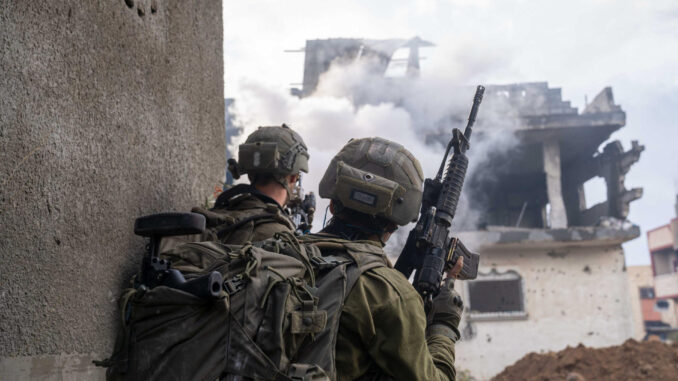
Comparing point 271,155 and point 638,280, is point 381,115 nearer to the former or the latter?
point 271,155

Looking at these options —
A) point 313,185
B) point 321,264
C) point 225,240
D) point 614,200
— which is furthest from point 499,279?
point 321,264

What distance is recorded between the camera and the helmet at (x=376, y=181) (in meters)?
2.26

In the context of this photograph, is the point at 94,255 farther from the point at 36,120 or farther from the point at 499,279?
the point at 499,279

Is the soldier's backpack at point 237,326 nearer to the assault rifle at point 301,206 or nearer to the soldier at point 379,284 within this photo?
the soldier at point 379,284

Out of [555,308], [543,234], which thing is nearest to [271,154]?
[543,234]

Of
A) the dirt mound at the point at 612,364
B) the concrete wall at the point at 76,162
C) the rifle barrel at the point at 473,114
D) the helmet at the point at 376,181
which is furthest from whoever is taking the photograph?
the dirt mound at the point at 612,364

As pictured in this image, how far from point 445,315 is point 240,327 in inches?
39.8

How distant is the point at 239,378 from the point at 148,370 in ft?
0.80

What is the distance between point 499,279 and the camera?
12695 millimetres

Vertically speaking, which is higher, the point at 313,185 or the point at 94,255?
the point at 313,185

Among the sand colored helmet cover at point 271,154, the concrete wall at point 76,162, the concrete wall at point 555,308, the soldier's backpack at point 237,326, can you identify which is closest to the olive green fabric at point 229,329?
the soldier's backpack at point 237,326

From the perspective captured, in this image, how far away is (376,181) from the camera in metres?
2.28

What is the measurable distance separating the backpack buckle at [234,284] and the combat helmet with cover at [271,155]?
1678 millimetres

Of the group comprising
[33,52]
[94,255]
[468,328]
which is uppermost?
[33,52]
